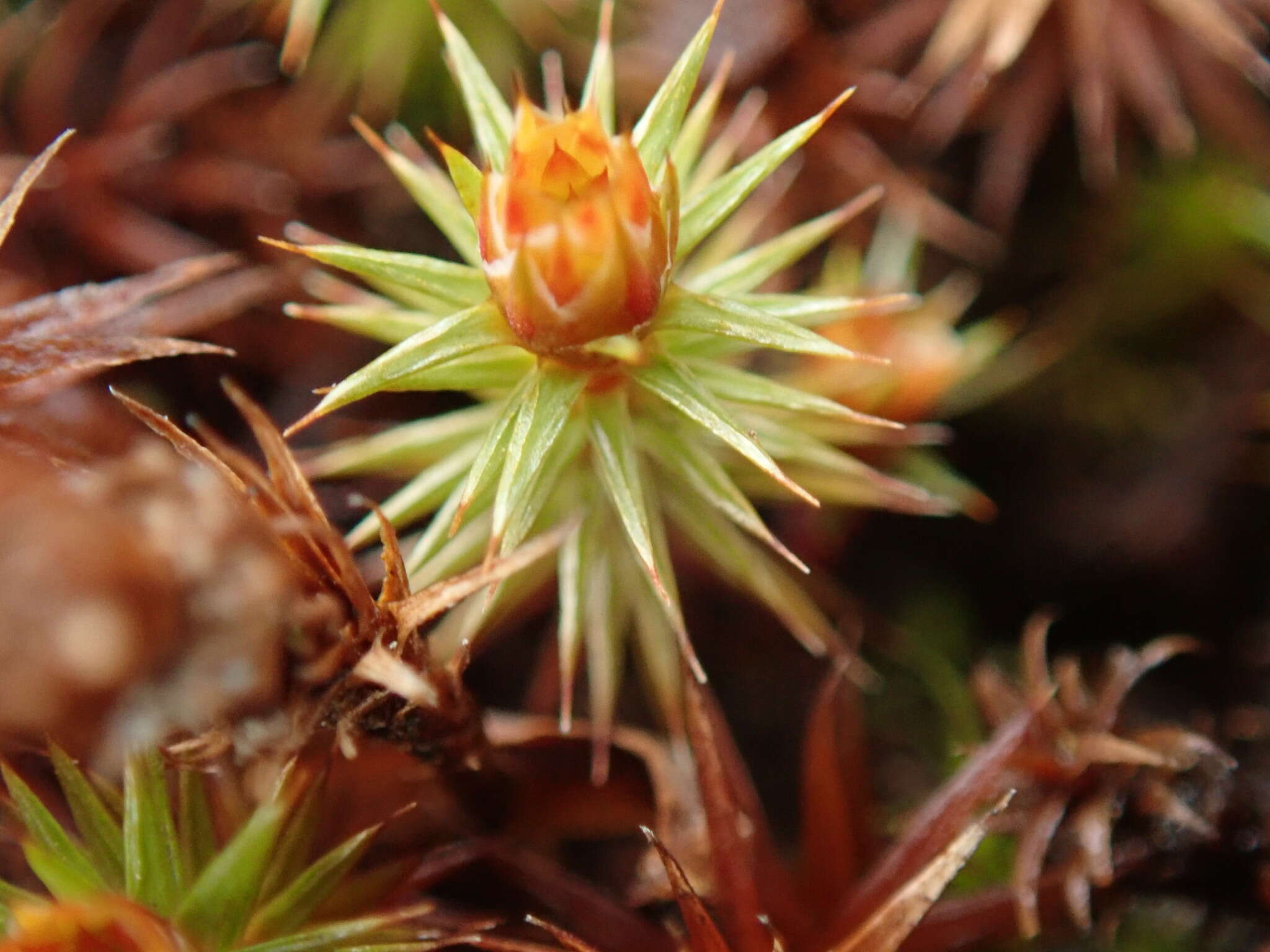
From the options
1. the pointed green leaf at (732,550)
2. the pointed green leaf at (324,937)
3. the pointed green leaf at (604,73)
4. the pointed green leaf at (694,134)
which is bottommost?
the pointed green leaf at (324,937)

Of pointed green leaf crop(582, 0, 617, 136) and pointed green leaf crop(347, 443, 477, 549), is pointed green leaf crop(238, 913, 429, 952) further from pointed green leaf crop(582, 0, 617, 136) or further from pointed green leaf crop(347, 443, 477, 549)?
pointed green leaf crop(582, 0, 617, 136)

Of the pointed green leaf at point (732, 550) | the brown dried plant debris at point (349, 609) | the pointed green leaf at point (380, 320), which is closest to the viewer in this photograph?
the brown dried plant debris at point (349, 609)

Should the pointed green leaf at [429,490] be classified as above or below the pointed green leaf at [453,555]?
above

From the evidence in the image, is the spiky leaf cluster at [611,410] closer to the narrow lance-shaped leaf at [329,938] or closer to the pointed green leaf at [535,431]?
the pointed green leaf at [535,431]

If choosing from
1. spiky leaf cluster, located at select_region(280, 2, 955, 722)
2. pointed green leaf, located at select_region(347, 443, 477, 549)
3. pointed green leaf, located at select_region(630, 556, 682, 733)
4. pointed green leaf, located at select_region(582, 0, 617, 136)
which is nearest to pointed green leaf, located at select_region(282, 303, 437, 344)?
spiky leaf cluster, located at select_region(280, 2, 955, 722)

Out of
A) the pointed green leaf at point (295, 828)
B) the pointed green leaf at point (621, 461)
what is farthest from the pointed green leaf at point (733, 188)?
the pointed green leaf at point (295, 828)

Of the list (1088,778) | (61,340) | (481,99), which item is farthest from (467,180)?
(1088,778)

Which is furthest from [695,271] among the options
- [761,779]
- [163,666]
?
[163,666]
